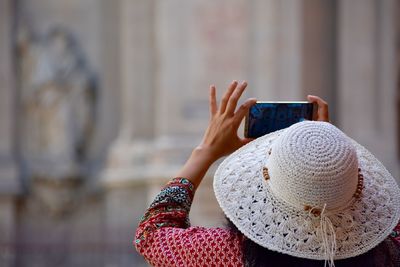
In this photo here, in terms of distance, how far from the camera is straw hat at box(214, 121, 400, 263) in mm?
2020

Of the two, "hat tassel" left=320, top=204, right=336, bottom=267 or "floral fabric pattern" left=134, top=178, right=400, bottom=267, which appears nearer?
"hat tassel" left=320, top=204, right=336, bottom=267

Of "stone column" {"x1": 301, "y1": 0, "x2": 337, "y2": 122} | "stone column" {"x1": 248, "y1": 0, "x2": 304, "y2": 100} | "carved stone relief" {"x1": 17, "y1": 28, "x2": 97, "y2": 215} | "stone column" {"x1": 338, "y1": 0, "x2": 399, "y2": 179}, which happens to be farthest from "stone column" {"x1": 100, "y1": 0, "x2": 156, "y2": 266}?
"stone column" {"x1": 338, "y1": 0, "x2": 399, "y2": 179}

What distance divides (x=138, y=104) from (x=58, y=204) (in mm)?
1810

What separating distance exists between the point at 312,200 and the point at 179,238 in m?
0.39

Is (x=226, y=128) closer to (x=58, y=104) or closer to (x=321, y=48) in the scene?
(x=321, y=48)

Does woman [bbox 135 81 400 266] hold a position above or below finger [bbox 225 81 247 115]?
below

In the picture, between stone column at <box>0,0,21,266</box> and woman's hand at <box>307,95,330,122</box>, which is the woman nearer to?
woman's hand at <box>307,95,330,122</box>

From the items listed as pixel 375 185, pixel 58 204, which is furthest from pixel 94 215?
pixel 375 185

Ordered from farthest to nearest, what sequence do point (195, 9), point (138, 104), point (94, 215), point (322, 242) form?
point (94, 215)
point (138, 104)
point (195, 9)
point (322, 242)

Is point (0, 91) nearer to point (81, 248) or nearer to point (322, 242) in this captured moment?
point (81, 248)

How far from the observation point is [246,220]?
211 centimetres

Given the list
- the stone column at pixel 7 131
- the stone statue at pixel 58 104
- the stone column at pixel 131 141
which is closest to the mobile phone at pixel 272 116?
the stone column at pixel 131 141

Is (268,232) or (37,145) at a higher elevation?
(268,232)

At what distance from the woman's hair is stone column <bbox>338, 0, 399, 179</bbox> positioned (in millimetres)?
7910
